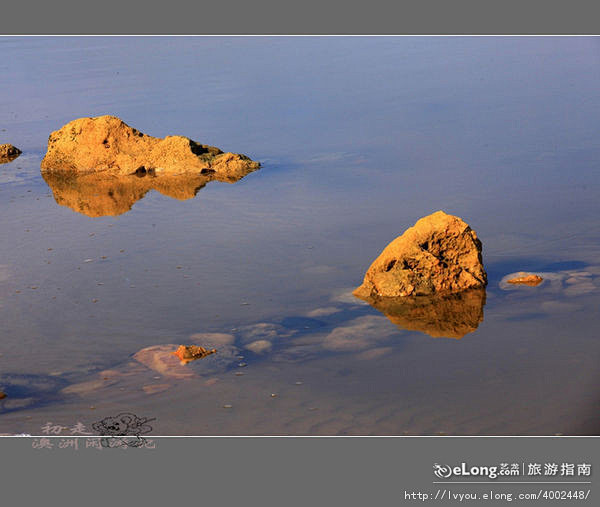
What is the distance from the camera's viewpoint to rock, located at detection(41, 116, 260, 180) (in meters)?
18.3

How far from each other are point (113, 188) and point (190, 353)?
8.33 m

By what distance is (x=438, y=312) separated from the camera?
1120cm

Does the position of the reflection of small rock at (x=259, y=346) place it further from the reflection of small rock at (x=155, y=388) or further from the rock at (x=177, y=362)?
the reflection of small rock at (x=155, y=388)

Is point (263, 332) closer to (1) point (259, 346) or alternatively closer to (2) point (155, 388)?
(1) point (259, 346)

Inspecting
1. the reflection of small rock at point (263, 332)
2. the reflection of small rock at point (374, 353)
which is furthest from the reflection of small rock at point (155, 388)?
the reflection of small rock at point (374, 353)

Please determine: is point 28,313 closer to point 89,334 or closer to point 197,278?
point 89,334

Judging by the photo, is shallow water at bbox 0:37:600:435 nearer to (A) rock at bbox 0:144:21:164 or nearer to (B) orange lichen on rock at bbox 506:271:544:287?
(B) orange lichen on rock at bbox 506:271:544:287

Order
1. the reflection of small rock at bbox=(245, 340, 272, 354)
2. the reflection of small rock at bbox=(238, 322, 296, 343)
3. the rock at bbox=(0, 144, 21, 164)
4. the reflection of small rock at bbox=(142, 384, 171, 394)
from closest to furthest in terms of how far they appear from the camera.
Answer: the reflection of small rock at bbox=(142, 384, 171, 394), the reflection of small rock at bbox=(245, 340, 272, 354), the reflection of small rock at bbox=(238, 322, 296, 343), the rock at bbox=(0, 144, 21, 164)

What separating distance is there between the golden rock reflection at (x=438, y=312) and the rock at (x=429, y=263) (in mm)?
125

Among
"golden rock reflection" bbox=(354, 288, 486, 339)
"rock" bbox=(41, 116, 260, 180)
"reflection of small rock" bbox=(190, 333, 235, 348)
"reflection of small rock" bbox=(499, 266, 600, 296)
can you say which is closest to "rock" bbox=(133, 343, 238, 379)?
"reflection of small rock" bbox=(190, 333, 235, 348)

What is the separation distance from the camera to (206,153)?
1869 centimetres

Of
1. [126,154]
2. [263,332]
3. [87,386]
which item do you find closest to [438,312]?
[263,332]

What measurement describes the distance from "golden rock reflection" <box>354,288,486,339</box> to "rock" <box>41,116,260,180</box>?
24.2ft

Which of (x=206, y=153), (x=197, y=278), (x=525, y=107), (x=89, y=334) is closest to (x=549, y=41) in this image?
(x=525, y=107)
